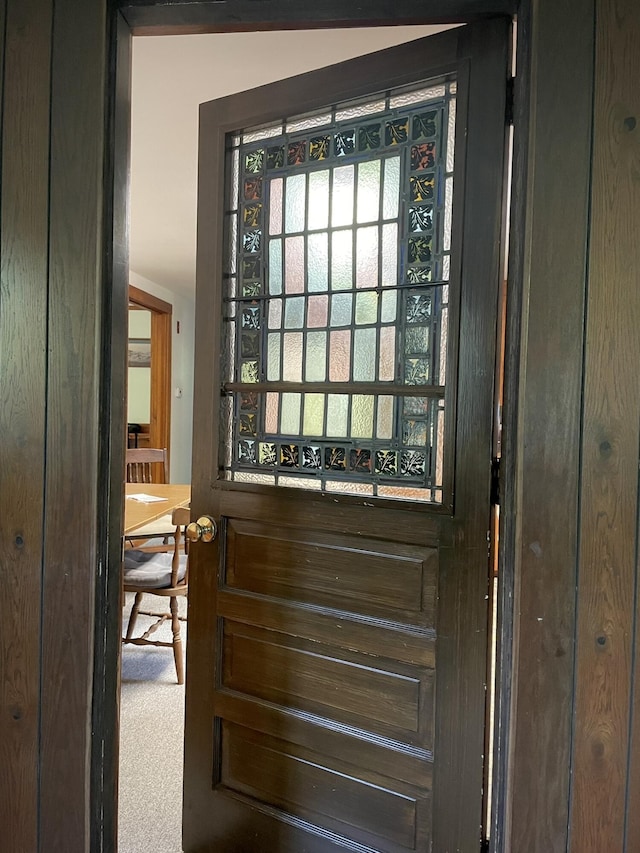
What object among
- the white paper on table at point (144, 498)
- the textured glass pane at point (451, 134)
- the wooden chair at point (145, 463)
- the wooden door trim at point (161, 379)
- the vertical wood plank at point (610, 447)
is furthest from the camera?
the wooden door trim at point (161, 379)

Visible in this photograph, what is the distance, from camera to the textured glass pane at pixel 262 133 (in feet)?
4.85

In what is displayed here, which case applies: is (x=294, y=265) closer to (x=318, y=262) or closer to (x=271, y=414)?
(x=318, y=262)

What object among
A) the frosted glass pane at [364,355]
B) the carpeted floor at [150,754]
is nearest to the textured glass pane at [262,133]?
the frosted glass pane at [364,355]

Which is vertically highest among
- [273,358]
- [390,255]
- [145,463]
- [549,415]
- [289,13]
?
[289,13]

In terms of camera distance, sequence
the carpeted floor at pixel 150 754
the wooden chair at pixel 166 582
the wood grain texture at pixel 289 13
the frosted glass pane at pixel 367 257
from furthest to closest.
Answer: the wooden chair at pixel 166 582, the carpeted floor at pixel 150 754, the frosted glass pane at pixel 367 257, the wood grain texture at pixel 289 13

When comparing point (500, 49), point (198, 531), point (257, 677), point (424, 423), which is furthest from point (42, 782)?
point (500, 49)

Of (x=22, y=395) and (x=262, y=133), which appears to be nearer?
(x=22, y=395)

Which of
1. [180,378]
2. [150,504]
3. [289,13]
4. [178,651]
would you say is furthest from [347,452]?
[180,378]

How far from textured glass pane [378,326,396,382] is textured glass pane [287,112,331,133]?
56 cm

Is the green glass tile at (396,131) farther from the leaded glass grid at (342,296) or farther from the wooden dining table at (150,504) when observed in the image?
the wooden dining table at (150,504)

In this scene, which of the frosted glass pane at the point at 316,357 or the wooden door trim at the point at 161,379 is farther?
the wooden door trim at the point at 161,379

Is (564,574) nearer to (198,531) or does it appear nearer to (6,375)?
(198,531)

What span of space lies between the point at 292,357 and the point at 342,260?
0.91 feet

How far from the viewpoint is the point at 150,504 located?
3.11 metres
